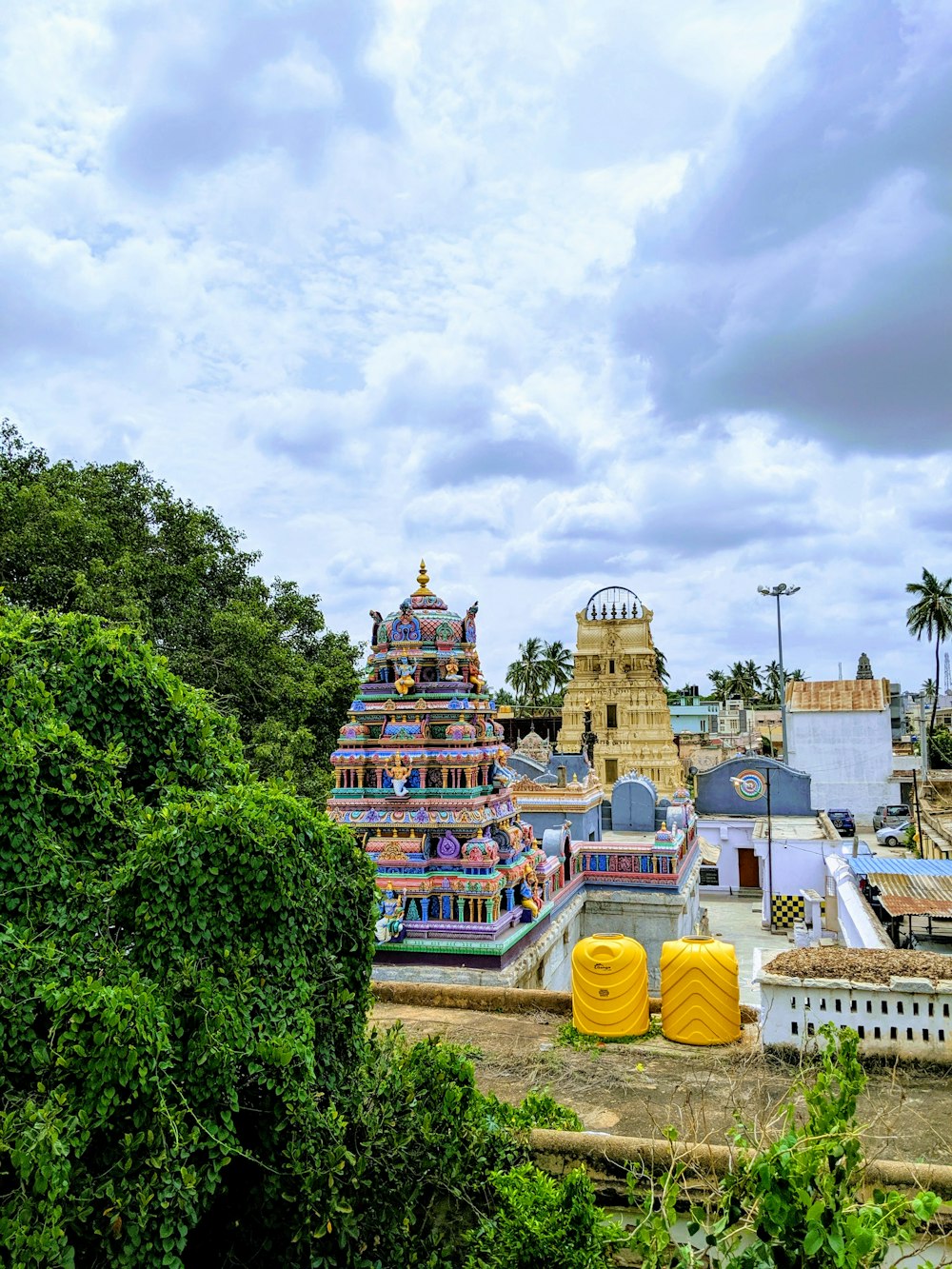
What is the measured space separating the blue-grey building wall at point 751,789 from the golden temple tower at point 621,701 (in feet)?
21.1

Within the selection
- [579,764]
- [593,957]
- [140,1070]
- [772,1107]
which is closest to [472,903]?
[593,957]

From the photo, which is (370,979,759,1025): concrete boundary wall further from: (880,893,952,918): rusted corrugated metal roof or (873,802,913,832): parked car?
(873,802,913,832): parked car

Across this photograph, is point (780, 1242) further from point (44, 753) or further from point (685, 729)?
point (685, 729)

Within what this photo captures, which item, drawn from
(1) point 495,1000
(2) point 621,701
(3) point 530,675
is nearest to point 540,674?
(3) point 530,675

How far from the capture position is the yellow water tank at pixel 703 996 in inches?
382

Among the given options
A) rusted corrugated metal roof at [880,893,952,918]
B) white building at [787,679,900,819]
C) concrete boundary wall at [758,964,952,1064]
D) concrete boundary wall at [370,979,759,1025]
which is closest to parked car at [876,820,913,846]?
white building at [787,679,900,819]

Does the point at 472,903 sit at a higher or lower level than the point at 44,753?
lower

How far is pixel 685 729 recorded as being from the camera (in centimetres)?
7481

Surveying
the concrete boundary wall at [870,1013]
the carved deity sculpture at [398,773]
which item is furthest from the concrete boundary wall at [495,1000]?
the carved deity sculpture at [398,773]

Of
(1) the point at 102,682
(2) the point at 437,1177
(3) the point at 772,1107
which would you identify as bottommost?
(3) the point at 772,1107

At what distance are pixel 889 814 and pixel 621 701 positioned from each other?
13.2 m

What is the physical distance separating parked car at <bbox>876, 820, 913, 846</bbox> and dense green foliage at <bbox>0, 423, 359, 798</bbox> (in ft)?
75.7

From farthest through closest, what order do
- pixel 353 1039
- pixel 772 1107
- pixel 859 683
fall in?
pixel 859 683
pixel 772 1107
pixel 353 1039

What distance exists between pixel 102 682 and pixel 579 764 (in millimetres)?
32720
